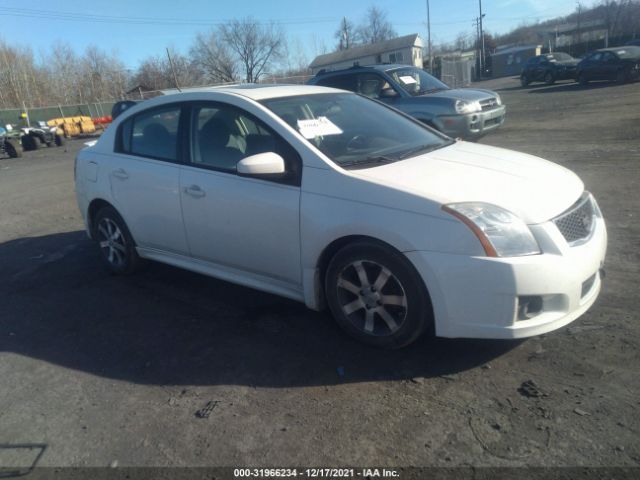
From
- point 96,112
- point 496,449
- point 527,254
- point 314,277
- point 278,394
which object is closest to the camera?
point 496,449

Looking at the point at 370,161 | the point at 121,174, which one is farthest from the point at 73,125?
the point at 370,161

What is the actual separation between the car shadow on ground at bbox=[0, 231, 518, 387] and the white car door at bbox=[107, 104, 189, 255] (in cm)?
54

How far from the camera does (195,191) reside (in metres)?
4.00

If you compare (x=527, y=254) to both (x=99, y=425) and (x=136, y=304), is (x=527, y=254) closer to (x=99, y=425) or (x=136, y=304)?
(x=99, y=425)

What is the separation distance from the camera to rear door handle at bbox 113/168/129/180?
4.66m

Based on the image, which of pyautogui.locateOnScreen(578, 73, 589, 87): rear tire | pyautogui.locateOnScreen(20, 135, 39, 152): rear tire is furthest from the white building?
pyautogui.locateOnScreen(20, 135, 39, 152): rear tire

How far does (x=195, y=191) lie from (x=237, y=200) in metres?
0.48

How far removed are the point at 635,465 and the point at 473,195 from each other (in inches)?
61.1

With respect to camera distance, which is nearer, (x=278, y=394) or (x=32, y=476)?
(x=32, y=476)

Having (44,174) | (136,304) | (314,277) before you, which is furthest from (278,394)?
(44,174)

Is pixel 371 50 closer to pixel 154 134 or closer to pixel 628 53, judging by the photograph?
pixel 628 53

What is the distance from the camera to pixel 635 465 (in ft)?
7.24

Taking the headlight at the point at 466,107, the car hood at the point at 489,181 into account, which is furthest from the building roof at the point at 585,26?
the car hood at the point at 489,181

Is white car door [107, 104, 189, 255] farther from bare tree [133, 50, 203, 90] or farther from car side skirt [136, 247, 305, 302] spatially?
bare tree [133, 50, 203, 90]
